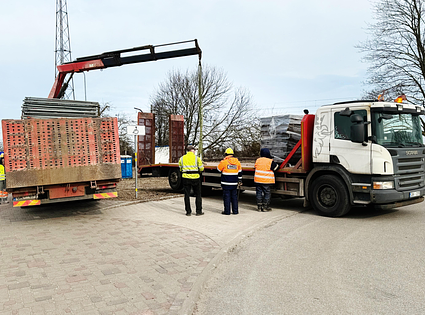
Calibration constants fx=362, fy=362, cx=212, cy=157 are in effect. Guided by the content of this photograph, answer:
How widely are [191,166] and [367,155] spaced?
416cm

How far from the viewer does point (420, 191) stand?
336 inches

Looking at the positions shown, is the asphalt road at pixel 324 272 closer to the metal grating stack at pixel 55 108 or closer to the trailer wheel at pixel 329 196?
the trailer wheel at pixel 329 196

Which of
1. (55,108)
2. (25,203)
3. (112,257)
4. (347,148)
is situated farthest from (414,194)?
(25,203)

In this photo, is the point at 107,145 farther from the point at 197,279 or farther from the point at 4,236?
the point at 197,279

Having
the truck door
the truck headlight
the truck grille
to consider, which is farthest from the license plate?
the truck door

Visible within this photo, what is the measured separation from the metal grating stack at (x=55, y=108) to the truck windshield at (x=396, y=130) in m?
6.76

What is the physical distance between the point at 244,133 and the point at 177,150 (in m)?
9.97

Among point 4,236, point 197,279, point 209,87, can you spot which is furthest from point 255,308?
point 209,87

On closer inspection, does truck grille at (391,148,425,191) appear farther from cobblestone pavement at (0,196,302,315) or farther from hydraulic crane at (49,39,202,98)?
hydraulic crane at (49,39,202,98)

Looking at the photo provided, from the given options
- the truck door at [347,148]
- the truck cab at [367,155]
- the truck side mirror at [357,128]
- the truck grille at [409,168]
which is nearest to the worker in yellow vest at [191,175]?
the truck cab at [367,155]

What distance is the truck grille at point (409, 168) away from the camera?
799 cm

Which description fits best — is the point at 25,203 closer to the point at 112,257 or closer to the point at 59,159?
the point at 59,159

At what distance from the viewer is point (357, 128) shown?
7988mm

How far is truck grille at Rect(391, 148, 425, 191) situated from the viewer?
26.2ft
